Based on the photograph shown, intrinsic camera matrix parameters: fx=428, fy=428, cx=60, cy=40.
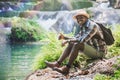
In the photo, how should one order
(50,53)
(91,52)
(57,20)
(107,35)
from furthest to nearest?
(57,20) < (50,53) < (107,35) < (91,52)

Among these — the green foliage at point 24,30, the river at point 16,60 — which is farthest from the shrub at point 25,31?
the river at point 16,60

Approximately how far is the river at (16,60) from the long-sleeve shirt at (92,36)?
3.38m

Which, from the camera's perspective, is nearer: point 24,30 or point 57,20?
point 24,30

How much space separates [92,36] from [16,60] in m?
6.82

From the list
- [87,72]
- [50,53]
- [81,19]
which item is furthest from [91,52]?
[50,53]

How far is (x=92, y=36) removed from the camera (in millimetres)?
5711

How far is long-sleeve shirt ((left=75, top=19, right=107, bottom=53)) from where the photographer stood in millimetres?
5387

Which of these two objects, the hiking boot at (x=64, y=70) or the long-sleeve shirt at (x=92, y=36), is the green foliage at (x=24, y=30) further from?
the hiking boot at (x=64, y=70)

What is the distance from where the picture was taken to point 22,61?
11969 millimetres

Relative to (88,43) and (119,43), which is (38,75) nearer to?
(88,43)

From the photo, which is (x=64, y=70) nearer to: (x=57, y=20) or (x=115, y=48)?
(x=115, y=48)

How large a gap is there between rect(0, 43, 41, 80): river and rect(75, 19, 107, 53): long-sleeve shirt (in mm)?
3381

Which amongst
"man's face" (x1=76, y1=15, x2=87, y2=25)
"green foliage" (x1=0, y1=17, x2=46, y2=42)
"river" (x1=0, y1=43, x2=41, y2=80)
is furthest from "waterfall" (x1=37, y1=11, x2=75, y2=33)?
"man's face" (x1=76, y1=15, x2=87, y2=25)

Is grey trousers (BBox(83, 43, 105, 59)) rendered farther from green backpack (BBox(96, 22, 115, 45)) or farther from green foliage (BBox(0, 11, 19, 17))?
green foliage (BBox(0, 11, 19, 17))
